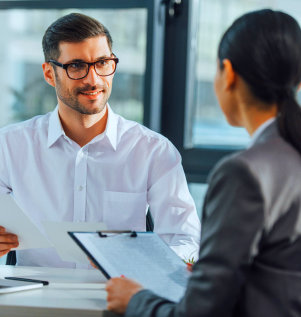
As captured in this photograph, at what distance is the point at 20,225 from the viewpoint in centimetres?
155

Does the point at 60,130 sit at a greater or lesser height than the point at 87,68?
lesser

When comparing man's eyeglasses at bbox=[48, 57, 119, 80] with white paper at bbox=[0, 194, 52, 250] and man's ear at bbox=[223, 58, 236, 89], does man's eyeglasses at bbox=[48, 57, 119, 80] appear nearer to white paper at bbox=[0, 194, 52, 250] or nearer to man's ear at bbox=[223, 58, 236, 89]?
white paper at bbox=[0, 194, 52, 250]

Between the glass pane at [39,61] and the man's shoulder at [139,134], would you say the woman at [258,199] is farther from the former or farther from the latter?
the glass pane at [39,61]

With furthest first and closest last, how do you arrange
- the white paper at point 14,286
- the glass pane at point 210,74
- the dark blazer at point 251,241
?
the glass pane at point 210,74 < the white paper at point 14,286 < the dark blazer at point 251,241

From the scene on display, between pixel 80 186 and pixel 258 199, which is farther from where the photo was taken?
pixel 80 186

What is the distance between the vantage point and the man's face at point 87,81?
2.03 meters

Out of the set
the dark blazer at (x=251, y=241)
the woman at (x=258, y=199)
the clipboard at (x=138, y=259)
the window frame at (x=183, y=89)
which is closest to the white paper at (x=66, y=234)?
the clipboard at (x=138, y=259)

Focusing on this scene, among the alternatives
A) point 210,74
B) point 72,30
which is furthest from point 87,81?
point 210,74

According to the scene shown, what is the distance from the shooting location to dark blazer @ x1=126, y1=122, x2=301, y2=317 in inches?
38.1

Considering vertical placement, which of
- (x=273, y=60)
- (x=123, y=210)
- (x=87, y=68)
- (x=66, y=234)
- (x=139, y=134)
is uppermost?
(x=273, y=60)

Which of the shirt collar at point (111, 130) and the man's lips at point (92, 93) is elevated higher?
the man's lips at point (92, 93)

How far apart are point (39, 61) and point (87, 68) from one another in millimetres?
1071

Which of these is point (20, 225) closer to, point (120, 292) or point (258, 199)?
point (120, 292)

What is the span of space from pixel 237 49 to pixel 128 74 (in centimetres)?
186
